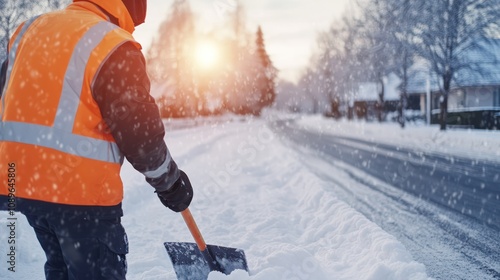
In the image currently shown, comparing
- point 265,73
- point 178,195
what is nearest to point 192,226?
point 178,195

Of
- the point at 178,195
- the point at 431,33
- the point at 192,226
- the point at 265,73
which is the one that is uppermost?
the point at 265,73

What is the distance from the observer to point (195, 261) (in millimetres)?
2922

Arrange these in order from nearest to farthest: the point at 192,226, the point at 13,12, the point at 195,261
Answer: the point at 192,226
the point at 195,261
the point at 13,12

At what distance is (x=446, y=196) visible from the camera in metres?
7.20

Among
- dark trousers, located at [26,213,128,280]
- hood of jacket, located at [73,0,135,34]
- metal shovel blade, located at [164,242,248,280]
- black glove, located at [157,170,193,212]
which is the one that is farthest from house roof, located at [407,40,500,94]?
dark trousers, located at [26,213,128,280]

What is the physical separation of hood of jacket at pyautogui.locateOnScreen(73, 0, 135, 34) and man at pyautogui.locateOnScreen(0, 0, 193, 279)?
0.20 feet

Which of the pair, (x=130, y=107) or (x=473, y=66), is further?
(x=473, y=66)

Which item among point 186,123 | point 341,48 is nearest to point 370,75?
point 341,48

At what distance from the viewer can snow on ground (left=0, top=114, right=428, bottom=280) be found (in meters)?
3.46

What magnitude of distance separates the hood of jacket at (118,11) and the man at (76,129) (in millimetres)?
61

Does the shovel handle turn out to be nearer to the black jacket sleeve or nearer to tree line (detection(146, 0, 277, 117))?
the black jacket sleeve

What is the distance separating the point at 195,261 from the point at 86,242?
4.52 ft

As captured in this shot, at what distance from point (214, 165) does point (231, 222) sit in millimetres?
5612

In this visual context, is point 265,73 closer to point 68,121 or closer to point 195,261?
point 195,261
